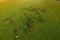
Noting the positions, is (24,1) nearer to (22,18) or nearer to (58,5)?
(22,18)

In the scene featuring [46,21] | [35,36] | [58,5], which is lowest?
[35,36]

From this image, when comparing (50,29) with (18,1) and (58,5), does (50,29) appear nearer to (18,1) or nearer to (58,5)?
(58,5)

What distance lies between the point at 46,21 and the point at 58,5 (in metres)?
0.30

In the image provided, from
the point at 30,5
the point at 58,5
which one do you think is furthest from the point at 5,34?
the point at 58,5

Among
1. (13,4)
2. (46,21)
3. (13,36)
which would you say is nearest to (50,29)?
(46,21)

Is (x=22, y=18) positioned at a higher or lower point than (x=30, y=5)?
lower

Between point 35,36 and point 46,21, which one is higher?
point 46,21

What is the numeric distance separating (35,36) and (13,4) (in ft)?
1.98

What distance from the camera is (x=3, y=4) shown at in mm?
2207

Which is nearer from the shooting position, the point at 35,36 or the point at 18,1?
the point at 35,36

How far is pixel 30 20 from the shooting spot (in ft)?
7.08

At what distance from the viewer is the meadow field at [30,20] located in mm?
2062

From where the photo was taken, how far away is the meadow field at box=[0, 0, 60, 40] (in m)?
2.06

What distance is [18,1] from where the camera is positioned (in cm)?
221
